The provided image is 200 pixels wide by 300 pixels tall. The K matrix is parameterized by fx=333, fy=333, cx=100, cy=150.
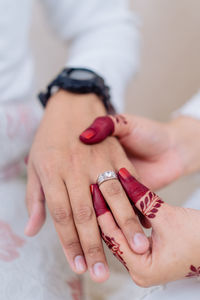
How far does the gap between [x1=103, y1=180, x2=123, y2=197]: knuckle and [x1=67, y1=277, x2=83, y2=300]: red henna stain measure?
0.58 ft

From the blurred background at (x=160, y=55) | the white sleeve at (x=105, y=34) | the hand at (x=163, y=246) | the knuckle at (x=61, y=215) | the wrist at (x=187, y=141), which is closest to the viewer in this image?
the hand at (x=163, y=246)

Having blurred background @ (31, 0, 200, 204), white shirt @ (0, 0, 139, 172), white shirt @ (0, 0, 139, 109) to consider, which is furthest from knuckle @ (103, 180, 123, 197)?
blurred background @ (31, 0, 200, 204)

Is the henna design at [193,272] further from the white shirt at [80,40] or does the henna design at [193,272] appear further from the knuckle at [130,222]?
the white shirt at [80,40]

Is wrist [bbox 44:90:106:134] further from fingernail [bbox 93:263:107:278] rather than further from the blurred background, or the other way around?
the blurred background

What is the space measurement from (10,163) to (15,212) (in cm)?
12

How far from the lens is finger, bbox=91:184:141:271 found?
457mm

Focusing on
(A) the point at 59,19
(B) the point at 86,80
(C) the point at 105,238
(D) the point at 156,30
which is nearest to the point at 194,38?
(D) the point at 156,30

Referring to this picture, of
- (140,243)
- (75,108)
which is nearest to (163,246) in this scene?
(140,243)

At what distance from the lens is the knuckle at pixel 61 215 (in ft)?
1.75

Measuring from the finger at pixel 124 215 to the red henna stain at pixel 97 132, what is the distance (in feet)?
0.34

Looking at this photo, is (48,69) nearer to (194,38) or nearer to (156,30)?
(156,30)

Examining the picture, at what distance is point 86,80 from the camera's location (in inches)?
28.8

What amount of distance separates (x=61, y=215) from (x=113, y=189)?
0.10 meters

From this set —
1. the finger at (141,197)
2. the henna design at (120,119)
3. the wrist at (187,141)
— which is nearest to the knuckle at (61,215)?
the finger at (141,197)
